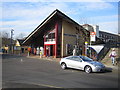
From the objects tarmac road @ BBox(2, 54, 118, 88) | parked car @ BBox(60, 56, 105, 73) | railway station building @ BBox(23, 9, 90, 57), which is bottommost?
tarmac road @ BBox(2, 54, 118, 88)

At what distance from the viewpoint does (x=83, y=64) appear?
14500mm

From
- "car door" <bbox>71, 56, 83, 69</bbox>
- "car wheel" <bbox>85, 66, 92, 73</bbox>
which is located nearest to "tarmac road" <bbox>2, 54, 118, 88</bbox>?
"car wheel" <bbox>85, 66, 92, 73</bbox>

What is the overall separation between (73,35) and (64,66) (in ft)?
58.2

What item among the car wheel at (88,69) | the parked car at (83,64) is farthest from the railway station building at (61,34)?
the car wheel at (88,69)

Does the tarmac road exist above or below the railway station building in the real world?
below

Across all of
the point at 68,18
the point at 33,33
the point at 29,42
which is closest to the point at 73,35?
the point at 68,18

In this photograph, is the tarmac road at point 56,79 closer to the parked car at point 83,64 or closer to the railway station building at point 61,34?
the parked car at point 83,64

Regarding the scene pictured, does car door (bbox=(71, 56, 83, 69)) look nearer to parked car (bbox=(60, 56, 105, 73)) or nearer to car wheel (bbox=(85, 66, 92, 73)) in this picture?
parked car (bbox=(60, 56, 105, 73))

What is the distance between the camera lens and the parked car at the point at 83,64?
13.9m

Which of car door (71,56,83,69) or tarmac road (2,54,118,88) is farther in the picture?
car door (71,56,83,69)

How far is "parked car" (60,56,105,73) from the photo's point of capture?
13929 mm

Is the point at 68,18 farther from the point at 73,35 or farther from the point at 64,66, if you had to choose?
the point at 64,66

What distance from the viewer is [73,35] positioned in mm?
33188

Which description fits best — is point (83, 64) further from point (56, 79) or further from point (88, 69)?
point (56, 79)
